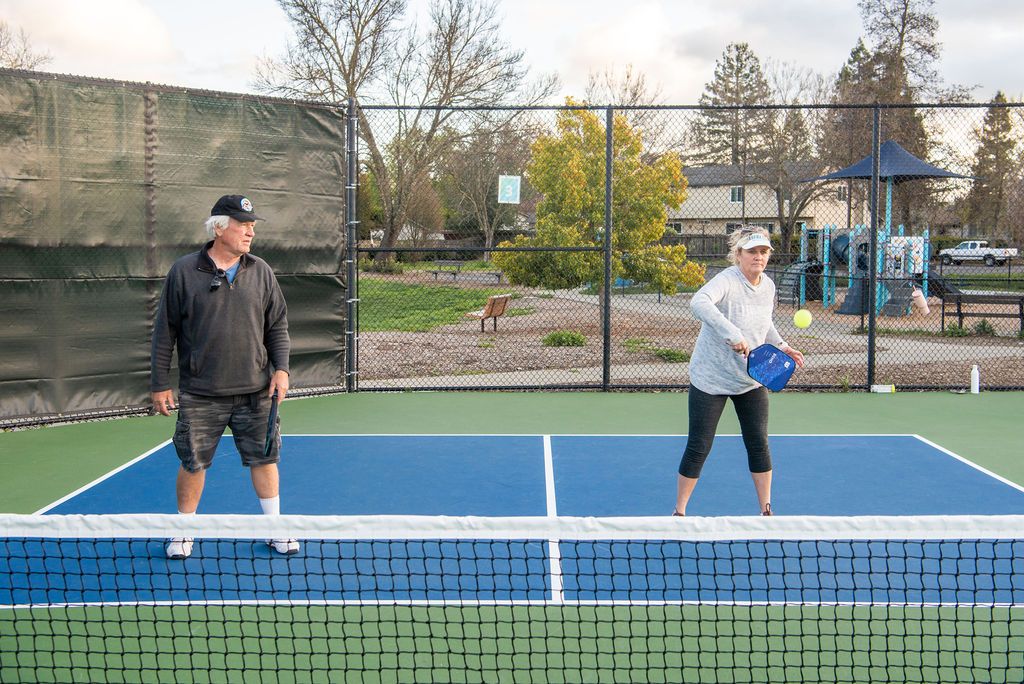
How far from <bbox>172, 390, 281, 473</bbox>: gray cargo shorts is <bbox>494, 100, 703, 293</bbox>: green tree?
9.06 metres

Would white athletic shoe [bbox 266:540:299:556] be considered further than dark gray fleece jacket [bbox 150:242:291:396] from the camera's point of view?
Yes

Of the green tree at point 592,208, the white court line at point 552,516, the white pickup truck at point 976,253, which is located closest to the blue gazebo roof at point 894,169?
the green tree at point 592,208

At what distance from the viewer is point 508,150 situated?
14.2m

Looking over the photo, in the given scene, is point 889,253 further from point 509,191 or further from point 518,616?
point 518,616

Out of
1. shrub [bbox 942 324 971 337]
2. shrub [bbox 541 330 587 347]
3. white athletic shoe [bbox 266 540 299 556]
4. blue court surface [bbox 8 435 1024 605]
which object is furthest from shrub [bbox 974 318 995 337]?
white athletic shoe [bbox 266 540 299 556]

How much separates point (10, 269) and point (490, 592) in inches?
224

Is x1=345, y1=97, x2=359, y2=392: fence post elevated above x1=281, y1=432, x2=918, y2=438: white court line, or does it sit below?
above

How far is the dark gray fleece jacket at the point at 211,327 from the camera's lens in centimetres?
471

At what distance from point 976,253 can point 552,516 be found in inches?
1495

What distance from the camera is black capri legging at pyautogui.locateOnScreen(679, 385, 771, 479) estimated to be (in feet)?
17.0

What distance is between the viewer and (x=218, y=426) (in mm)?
4867

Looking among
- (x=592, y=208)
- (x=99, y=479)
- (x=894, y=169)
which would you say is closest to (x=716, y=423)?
(x=99, y=479)

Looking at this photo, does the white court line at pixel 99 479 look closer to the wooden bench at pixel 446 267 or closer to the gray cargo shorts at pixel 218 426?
the gray cargo shorts at pixel 218 426

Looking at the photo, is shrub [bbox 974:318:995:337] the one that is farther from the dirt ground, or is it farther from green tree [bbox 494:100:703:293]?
green tree [bbox 494:100:703:293]
